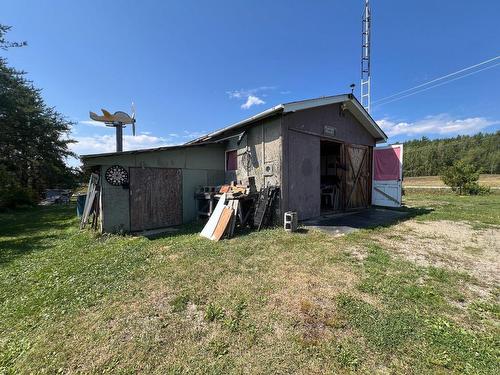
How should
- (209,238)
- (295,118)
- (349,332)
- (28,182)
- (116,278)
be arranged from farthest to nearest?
1. (28,182)
2. (295,118)
3. (209,238)
4. (116,278)
5. (349,332)

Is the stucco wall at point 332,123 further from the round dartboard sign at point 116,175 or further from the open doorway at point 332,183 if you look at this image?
the round dartboard sign at point 116,175

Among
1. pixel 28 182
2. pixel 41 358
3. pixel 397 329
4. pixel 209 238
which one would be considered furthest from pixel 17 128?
pixel 397 329

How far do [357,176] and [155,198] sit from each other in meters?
7.77

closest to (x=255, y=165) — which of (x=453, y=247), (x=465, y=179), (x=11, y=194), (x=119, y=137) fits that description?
(x=453, y=247)

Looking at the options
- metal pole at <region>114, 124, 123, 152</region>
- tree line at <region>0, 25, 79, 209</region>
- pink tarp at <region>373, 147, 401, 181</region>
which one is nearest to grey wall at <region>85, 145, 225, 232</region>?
metal pole at <region>114, 124, 123, 152</region>

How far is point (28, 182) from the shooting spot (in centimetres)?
2184

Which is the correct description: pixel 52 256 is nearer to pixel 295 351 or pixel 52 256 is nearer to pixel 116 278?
pixel 116 278

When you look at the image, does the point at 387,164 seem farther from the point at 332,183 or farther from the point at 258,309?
the point at 258,309

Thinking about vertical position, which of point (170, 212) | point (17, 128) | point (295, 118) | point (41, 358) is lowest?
point (41, 358)

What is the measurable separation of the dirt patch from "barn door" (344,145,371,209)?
266cm

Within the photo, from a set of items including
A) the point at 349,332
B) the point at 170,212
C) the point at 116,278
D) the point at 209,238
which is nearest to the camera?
the point at 349,332

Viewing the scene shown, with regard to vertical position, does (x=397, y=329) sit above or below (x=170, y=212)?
below

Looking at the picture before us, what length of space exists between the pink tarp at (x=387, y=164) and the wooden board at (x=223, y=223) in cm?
741

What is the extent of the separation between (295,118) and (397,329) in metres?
5.83
